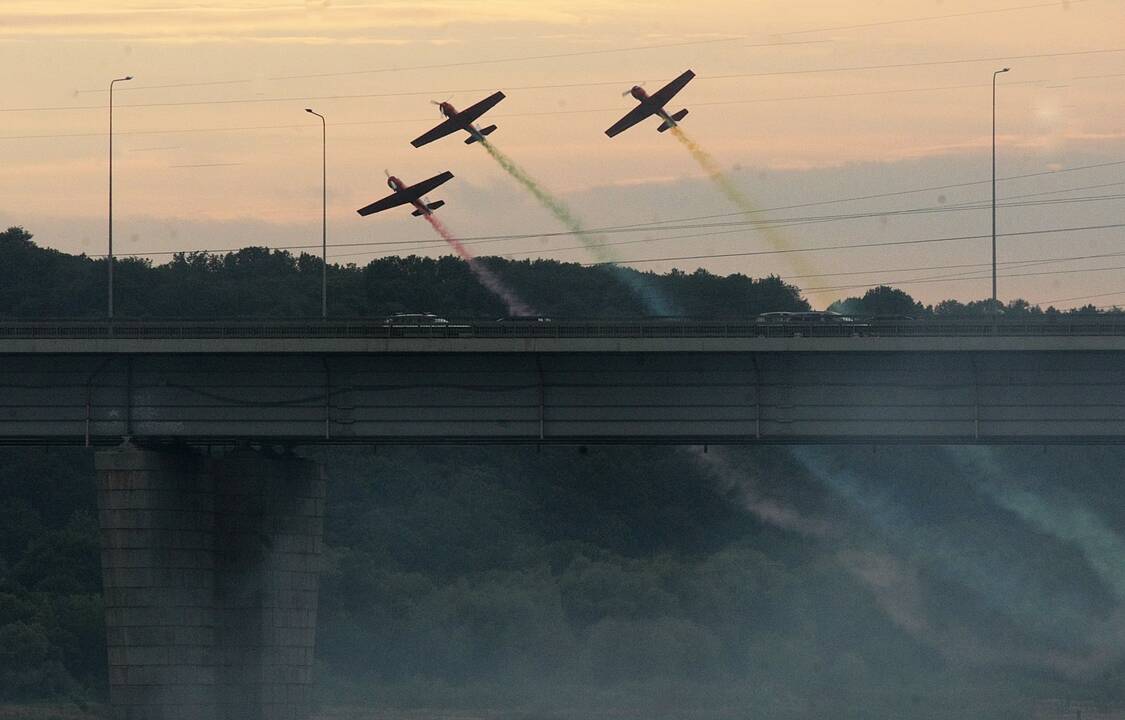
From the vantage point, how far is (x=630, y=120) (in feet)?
352

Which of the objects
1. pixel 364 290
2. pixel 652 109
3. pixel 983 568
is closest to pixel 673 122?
pixel 652 109

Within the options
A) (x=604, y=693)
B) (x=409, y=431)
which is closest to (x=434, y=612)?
(x=604, y=693)

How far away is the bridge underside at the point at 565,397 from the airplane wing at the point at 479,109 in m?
29.9

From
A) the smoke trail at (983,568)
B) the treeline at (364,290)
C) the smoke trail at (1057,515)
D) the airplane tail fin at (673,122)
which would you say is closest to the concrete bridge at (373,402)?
the airplane tail fin at (673,122)

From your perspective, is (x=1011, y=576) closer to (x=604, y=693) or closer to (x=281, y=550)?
(x=604, y=693)

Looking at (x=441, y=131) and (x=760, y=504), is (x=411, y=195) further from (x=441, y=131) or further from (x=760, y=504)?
(x=760, y=504)

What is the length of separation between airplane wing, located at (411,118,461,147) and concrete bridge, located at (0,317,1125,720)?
28.7 metres

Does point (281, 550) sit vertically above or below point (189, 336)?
below

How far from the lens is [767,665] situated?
406 ft

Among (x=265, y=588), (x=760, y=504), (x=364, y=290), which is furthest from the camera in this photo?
(x=364, y=290)

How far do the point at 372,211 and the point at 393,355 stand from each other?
112 ft

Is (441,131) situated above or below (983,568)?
above

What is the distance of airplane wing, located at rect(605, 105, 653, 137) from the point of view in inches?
4210

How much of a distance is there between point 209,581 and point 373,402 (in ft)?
34.3
